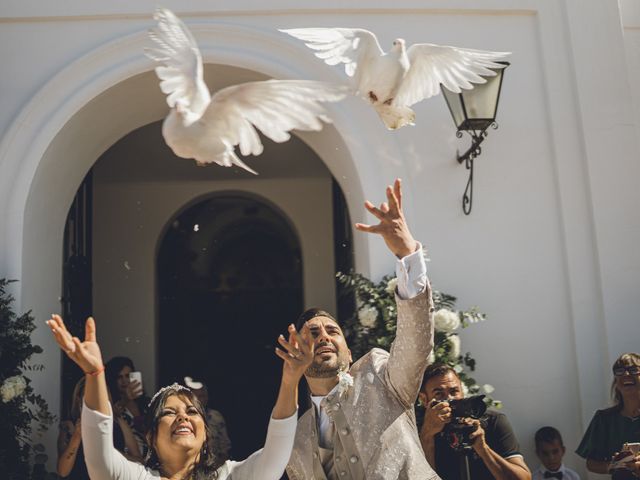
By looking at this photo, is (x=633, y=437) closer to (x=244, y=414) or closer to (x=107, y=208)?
(x=244, y=414)

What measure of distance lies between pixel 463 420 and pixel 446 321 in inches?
42.2

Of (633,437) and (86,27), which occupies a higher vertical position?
(86,27)

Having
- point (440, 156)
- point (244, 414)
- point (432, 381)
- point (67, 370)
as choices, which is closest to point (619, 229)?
point (440, 156)

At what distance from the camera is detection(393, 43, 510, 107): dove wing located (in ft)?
12.2

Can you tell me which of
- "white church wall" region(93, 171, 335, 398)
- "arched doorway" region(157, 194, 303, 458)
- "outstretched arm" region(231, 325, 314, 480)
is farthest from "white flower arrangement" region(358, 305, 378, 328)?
"arched doorway" region(157, 194, 303, 458)

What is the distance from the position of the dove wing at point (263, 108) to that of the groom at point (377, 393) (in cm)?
42

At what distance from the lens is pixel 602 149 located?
196 inches

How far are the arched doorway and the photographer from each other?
420cm

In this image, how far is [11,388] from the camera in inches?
171

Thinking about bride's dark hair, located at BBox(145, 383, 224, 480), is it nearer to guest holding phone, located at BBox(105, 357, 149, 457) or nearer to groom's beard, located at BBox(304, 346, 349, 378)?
groom's beard, located at BBox(304, 346, 349, 378)

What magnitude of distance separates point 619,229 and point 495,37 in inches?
53.7

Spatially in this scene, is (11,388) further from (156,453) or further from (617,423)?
(617,423)

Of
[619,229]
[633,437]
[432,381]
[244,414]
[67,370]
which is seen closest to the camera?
[432,381]

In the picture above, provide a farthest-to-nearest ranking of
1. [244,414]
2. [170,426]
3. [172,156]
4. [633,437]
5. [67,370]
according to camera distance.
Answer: [244,414] < [172,156] < [67,370] < [633,437] < [170,426]
